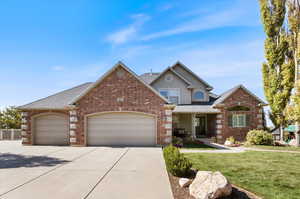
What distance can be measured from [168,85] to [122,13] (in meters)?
8.75

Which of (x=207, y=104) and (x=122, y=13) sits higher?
(x=122, y=13)

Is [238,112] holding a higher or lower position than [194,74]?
lower

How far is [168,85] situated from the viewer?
1903cm

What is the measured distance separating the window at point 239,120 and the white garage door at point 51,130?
14749 millimetres

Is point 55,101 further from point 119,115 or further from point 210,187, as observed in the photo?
point 210,187

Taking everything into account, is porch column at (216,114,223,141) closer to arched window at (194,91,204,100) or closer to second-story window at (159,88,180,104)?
arched window at (194,91,204,100)

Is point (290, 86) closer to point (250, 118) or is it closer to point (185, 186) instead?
point (250, 118)

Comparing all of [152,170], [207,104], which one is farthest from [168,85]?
[152,170]

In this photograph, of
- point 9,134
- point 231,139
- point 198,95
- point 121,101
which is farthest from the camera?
point 198,95

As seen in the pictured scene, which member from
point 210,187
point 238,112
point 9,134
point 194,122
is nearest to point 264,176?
point 210,187

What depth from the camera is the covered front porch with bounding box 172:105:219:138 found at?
55.9 ft

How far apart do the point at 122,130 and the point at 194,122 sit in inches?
312

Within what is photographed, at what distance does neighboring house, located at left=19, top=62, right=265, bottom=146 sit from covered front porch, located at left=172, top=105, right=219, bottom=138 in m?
0.23

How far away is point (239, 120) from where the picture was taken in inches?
661
